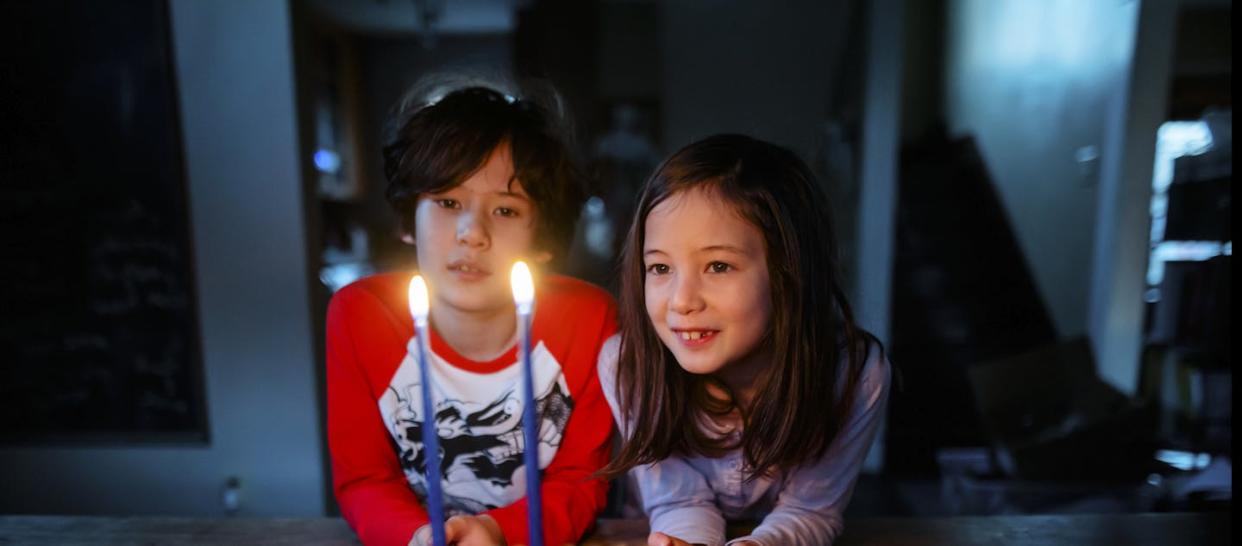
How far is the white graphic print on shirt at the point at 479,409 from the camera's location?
2.55ft

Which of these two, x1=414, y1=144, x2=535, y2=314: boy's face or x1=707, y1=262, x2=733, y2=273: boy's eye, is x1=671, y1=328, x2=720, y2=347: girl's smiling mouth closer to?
x1=707, y1=262, x2=733, y2=273: boy's eye

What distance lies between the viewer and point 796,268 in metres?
0.65

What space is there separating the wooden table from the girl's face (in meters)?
0.26

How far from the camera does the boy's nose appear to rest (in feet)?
2.31

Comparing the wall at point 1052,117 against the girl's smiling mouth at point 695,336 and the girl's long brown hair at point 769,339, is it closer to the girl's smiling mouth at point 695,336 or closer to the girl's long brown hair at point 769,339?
the girl's long brown hair at point 769,339

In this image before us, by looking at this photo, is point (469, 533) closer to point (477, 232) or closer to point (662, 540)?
point (662, 540)

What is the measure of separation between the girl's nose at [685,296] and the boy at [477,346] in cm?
16

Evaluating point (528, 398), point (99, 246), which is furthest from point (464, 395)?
point (99, 246)

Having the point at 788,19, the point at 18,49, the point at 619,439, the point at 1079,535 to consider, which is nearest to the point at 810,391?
the point at 619,439

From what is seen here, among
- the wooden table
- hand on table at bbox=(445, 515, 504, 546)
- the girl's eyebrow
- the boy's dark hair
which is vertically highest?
the boy's dark hair

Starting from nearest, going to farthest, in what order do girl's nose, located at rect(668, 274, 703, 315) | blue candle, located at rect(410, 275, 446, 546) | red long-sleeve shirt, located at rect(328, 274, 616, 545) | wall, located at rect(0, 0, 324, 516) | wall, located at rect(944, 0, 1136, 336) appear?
blue candle, located at rect(410, 275, 446, 546) < girl's nose, located at rect(668, 274, 703, 315) < red long-sleeve shirt, located at rect(328, 274, 616, 545) < wall, located at rect(0, 0, 324, 516) < wall, located at rect(944, 0, 1136, 336)

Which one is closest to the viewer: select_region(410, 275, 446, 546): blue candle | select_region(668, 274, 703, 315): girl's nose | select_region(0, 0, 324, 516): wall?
select_region(410, 275, 446, 546): blue candle

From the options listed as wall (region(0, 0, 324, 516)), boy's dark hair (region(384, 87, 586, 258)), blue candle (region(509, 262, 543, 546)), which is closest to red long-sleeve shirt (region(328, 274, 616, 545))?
boy's dark hair (region(384, 87, 586, 258))

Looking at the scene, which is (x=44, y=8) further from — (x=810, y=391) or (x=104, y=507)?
(x=810, y=391)
